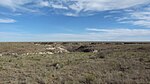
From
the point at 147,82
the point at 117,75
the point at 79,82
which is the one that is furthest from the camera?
the point at 117,75

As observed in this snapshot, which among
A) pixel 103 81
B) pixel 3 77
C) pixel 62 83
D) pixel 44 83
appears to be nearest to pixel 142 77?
pixel 103 81

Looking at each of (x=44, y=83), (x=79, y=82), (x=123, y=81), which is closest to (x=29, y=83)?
(x=44, y=83)

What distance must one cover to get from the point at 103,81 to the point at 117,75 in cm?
189

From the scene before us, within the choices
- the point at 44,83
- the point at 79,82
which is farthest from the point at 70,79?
the point at 44,83

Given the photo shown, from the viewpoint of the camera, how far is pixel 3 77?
13.4 meters

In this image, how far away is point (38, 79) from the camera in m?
12.1

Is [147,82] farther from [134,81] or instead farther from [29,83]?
[29,83]

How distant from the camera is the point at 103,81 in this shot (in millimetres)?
11367

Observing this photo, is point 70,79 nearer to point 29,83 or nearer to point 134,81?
point 29,83

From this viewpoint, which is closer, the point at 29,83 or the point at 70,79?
the point at 29,83

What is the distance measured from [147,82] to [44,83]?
5248 mm

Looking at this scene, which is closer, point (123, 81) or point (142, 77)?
point (123, 81)

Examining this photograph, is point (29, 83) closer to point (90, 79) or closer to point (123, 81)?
point (90, 79)

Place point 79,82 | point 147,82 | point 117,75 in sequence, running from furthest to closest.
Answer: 1. point 117,75
2. point 79,82
3. point 147,82
